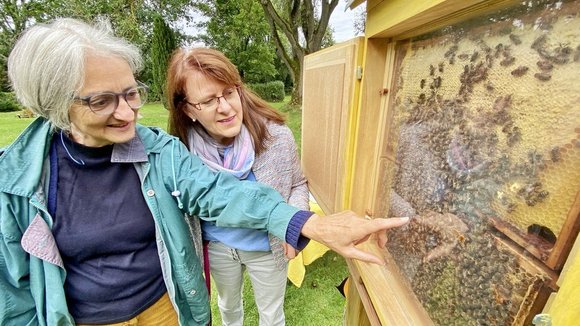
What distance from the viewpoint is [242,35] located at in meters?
23.6

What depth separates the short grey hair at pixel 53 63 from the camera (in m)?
1.02

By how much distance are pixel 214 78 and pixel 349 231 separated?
38.9 inches

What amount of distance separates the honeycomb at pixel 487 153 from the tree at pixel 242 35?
2094 centimetres

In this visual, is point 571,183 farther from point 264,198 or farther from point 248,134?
point 248,134

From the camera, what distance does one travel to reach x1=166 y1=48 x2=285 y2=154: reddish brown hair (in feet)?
4.83

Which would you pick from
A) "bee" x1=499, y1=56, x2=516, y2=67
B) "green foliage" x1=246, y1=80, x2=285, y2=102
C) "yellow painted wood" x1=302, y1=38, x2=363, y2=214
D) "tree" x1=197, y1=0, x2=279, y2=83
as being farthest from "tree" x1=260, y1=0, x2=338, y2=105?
"green foliage" x1=246, y1=80, x2=285, y2=102

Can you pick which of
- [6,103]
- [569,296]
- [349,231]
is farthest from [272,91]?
[569,296]

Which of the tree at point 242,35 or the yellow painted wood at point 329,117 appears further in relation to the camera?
the tree at point 242,35

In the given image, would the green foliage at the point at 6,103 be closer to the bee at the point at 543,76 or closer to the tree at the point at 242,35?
the tree at the point at 242,35

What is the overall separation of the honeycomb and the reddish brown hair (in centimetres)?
81

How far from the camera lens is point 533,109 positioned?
2.13 feet

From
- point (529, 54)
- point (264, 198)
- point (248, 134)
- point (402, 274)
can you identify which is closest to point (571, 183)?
point (529, 54)

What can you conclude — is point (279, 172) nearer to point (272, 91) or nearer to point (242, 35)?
point (242, 35)

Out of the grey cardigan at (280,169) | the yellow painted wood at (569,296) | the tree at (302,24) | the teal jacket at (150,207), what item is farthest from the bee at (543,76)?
the tree at (302,24)
